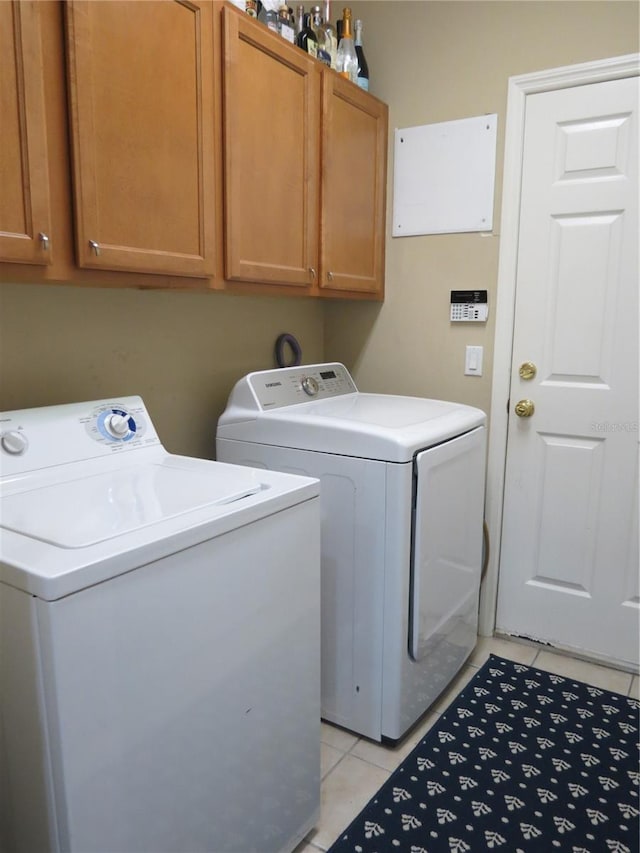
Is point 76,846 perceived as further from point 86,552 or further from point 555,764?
point 555,764

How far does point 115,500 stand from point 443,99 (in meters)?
2.00

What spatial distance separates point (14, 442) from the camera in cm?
139

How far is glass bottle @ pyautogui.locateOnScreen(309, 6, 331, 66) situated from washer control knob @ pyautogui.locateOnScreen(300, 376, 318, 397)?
3.54ft

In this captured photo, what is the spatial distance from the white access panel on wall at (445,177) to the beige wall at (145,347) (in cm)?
63

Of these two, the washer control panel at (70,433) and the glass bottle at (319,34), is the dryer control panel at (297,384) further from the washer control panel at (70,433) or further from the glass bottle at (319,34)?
the glass bottle at (319,34)

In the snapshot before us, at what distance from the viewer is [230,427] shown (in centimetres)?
205

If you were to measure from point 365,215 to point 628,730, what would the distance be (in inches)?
79.4

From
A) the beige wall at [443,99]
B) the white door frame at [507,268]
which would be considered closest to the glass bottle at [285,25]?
the beige wall at [443,99]

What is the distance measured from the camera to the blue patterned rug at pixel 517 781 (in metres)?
1.55

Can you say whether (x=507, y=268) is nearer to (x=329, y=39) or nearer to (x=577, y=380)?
(x=577, y=380)

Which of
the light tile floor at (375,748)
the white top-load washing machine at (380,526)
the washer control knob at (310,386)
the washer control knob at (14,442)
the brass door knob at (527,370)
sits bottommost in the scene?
the light tile floor at (375,748)

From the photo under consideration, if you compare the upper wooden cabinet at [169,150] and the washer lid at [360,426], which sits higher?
the upper wooden cabinet at [169,150]

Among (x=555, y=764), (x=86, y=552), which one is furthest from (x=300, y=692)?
(x=555, y=764)

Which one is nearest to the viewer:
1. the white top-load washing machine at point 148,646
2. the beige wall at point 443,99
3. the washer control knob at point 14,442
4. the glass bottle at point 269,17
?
the white top-load washing machine at point 148,646
